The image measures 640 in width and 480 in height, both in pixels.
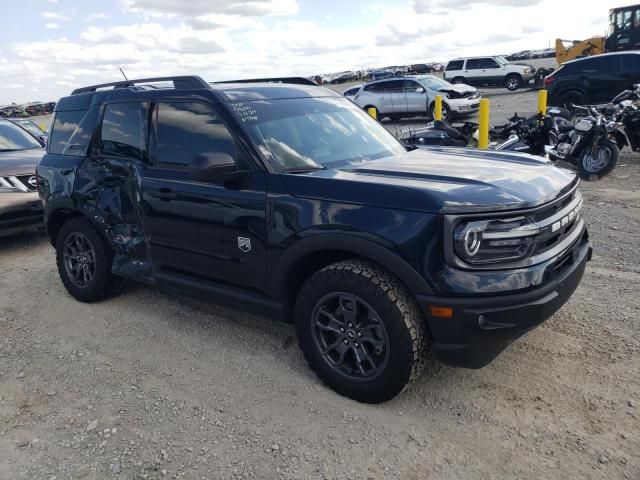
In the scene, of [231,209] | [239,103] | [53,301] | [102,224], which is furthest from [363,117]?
[53,301]

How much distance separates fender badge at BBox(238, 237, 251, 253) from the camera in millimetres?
3455

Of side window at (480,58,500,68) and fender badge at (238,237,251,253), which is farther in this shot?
side window at (480,58,500,68)

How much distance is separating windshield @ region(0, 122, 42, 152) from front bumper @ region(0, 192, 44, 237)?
1.39 metres

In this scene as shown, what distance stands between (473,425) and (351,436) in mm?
679

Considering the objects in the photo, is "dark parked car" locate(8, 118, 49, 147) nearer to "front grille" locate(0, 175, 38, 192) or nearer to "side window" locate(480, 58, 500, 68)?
"front grille" locate(0, 175, 38, 192)

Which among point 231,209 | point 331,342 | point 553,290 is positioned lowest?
point 331,342

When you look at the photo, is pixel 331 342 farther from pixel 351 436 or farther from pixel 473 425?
pixel 473 425

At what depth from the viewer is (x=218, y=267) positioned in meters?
3.69

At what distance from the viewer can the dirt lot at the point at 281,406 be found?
2.74m

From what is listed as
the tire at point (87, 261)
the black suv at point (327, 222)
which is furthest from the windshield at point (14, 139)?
the black suv at point (327, 222)

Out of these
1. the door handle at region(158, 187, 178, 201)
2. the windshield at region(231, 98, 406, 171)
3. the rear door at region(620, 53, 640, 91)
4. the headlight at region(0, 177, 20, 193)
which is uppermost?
the rear door at region(620, 53, 640, 91)

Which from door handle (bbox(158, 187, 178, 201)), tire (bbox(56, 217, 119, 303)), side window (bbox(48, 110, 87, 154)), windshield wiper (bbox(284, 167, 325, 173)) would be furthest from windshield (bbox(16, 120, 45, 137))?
windshield wiper (bbox(284, 167, 325, 173))

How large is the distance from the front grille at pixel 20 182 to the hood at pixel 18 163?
2.1 inches

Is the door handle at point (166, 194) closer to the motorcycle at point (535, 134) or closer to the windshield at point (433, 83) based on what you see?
the motorcycle at point (535, 134)
